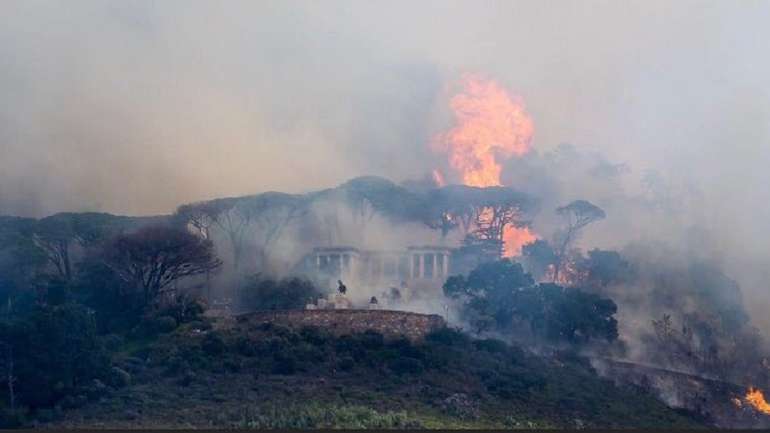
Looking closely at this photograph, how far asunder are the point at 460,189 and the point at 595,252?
12.9m

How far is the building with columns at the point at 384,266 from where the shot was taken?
9281 cm

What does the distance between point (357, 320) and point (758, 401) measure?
27.4 metres

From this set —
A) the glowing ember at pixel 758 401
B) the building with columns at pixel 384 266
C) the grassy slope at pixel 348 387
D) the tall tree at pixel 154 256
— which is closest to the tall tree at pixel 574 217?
the building with columns at pixel 384 266

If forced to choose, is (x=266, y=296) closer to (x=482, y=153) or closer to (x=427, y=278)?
(x=427, y=278)

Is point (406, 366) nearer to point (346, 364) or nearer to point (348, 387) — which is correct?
point (346, 364)

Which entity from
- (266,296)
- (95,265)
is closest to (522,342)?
(266,296)

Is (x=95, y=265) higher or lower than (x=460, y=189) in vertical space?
lower

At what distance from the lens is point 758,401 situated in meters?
78.2

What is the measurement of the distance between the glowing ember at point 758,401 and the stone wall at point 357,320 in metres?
21.5

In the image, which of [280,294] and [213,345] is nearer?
[213,345]

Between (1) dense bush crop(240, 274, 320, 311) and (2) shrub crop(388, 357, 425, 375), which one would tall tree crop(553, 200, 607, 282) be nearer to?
(1) dense bush crop(240, 274, 320, 311)

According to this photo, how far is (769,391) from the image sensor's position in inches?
Answer: 3177

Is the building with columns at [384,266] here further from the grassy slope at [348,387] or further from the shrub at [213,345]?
the shrub at [213,345]

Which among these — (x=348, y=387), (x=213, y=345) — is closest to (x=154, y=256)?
(x=213, y=345)
